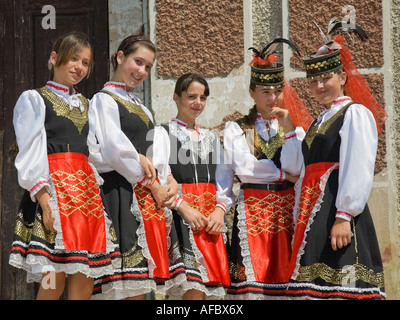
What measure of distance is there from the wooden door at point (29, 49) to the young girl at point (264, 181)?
4.39 ft

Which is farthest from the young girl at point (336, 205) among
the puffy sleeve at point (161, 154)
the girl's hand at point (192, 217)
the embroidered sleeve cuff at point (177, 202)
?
the puffy sleeve at point (161, 154)

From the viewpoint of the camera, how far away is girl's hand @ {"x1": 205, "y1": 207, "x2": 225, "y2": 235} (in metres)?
3.97

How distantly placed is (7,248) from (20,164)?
1.58 m

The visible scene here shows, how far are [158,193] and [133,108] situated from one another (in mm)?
533

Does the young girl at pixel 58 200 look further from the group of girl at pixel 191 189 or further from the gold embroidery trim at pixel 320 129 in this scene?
the gold embroidery trim at pixel 320 129

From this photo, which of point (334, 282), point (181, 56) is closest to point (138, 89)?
point (181, 56)

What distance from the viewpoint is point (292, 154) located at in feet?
13.2

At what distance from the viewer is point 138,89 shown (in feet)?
15.9

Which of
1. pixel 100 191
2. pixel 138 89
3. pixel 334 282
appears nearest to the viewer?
pixel 334 282

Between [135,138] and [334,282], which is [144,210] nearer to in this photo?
[135,138]

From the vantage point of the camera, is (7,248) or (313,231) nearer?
(313,231)

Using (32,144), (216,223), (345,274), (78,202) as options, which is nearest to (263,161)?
(216,223)

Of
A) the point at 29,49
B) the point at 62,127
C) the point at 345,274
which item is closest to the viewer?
the point at 345,274

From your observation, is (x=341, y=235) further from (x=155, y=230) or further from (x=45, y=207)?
(x=45, y=207)
